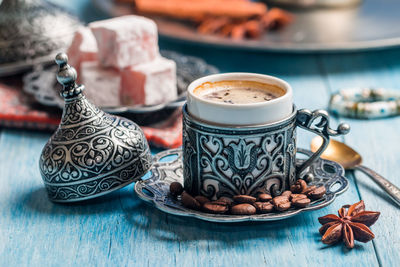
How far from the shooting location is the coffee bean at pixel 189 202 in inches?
38.4

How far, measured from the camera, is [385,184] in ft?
3.59

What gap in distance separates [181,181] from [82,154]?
0.19m

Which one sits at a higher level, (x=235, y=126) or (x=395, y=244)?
(x=235, y=126)

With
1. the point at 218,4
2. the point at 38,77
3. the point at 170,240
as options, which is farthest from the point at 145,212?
the point at 218,4

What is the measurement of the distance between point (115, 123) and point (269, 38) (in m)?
0.86

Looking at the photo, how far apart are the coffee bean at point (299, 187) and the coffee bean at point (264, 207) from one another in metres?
0.08

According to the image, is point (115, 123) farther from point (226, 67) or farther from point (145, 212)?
point (226, 67)

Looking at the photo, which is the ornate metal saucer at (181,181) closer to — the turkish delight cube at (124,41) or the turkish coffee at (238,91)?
the turkish coffee at (238,91)

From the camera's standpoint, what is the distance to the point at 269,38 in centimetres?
182

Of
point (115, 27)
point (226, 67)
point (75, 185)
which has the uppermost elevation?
point (115, 27)

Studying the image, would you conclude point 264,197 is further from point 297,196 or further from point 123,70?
point 123,70

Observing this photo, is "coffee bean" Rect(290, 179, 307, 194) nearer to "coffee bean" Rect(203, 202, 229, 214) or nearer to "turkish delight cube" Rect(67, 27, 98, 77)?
"coffee bean" Rect(203, 202, 229, 214)

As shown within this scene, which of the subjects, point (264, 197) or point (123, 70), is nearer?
point (264, 197)

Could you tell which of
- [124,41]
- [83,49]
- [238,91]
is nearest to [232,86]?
[238,91]
